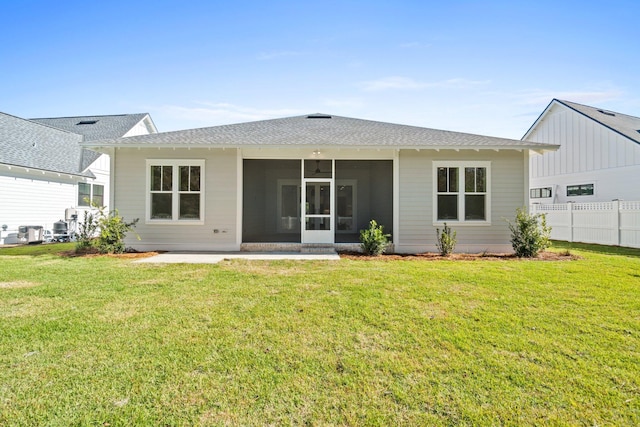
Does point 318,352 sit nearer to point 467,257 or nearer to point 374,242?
point 374,242

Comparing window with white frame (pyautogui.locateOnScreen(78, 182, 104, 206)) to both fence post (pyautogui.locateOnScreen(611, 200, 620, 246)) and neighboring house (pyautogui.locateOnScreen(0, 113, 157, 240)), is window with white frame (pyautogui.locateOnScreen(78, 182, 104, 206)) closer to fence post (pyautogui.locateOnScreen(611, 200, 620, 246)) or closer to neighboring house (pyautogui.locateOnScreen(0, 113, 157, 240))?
neighboring house (pyautogui.locateOnScreen(0, 113, 157, 240))

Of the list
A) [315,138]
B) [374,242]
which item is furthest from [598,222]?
[315,138]

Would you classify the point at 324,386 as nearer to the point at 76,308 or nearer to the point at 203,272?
the point at 76,308

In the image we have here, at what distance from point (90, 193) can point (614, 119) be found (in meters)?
27.5

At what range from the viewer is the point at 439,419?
7.36 feet

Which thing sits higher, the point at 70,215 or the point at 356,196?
the point at 356,196

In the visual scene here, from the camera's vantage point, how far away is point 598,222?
12766 millimetres

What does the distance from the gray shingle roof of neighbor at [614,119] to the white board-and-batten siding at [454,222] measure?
8890 millimetres

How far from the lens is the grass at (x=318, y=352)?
2.34m

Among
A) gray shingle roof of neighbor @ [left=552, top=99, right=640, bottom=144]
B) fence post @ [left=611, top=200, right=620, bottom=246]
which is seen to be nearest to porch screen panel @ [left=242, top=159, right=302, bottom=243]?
fence post @ [left=611, top=200, right=620, bottom=246]

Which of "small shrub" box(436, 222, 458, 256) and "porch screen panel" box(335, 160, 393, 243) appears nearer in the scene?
"small shrub" box(436, 222, 458, 256)

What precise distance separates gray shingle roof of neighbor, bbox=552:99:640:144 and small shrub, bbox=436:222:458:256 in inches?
439

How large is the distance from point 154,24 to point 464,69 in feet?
33.1

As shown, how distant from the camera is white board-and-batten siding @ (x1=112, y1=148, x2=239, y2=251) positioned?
10.3 metres
